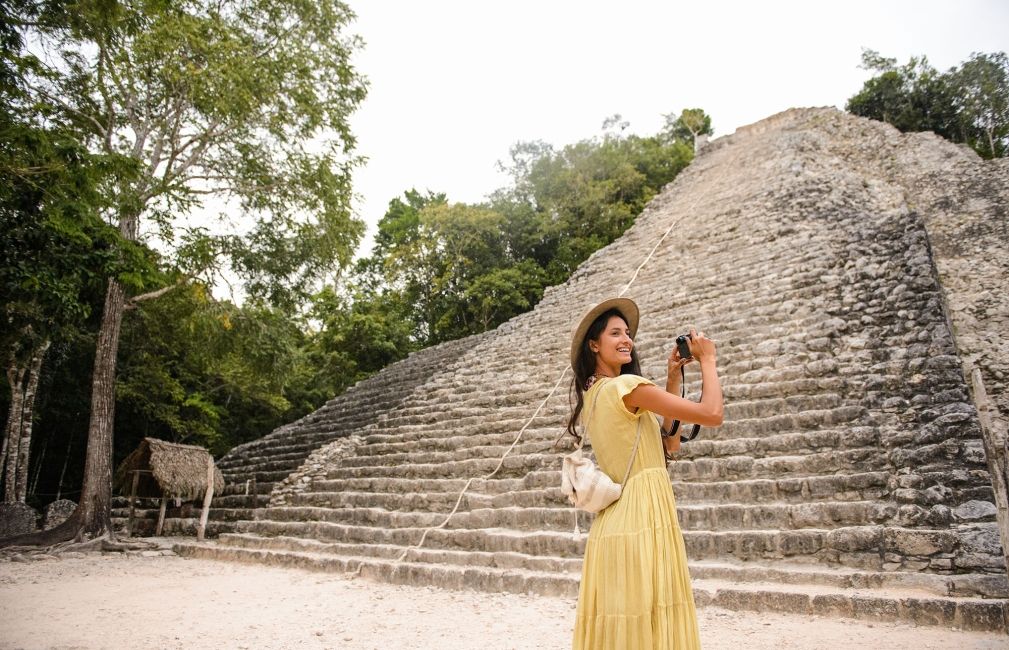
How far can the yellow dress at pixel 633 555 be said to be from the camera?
1.47 metres

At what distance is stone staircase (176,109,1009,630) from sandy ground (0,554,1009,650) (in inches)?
8.5

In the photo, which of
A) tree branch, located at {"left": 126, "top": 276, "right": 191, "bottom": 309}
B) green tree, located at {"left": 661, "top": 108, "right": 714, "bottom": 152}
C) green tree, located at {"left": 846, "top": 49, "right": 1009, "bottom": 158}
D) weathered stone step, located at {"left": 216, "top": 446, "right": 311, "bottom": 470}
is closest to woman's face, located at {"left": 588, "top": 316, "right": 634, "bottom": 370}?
weathered stone step, located at {"left": 216, "top": 446, "right": 311, "bottom": 470}

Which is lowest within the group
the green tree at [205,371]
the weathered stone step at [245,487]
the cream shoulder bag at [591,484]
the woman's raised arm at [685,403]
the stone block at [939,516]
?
the stone block at [939,516]

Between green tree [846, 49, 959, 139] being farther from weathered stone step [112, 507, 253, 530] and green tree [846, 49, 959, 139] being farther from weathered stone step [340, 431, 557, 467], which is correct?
weathered stone step [112, 507, 253, 530]

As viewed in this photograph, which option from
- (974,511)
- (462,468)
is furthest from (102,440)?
(974,511)

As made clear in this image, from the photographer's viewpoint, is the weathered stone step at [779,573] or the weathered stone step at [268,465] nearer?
the weathered stone step at [779,573]

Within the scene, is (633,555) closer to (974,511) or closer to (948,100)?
(974,511)

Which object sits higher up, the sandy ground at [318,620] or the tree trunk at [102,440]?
the tree trunk at [102,440]

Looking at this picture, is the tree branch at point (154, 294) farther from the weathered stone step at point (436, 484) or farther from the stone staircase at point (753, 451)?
the weathered stone step at point (436, 484)

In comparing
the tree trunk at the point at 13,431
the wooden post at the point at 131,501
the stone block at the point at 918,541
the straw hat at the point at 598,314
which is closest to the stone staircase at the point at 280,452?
the wooden post at the point at 131,501

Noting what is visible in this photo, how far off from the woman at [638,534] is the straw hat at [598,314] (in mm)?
178

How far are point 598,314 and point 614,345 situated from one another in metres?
0.13

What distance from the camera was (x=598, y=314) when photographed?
1872 millimetres

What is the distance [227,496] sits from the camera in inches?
334
